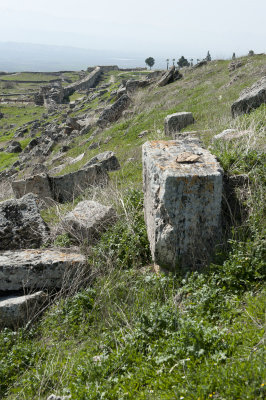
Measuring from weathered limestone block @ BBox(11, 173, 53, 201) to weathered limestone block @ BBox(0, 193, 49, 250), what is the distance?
3.35 metres

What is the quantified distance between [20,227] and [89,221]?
4.15ft

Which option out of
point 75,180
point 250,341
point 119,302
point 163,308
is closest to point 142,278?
point 119,302

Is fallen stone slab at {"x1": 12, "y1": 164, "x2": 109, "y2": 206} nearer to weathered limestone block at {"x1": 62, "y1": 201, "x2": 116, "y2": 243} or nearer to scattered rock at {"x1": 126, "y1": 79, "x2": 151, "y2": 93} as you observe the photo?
weathered limestone block at {"x1": 62, "y1": 201, "x2": 116, "y2": 243}

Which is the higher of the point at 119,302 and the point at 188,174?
the point at 188,174

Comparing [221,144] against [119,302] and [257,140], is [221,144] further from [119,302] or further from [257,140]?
[119,302]

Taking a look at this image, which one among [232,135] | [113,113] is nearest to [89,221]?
[232,135]

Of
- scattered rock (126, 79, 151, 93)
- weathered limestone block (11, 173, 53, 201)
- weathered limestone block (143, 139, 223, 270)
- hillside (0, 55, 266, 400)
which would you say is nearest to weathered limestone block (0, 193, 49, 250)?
hillside (0, 55, 266, 400)

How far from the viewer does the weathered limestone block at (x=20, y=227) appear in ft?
18.6

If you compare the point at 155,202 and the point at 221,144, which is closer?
the point at 155,202

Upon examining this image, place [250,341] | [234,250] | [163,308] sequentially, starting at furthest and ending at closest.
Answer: [234,250]
[163,308]
[250,341]

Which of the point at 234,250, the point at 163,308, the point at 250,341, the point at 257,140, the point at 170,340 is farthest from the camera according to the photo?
the point at 257,140

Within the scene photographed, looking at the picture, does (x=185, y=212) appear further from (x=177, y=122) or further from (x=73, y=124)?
(x=73, y=124)

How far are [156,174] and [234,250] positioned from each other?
1389 millimetres

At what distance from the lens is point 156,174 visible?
174 inches
